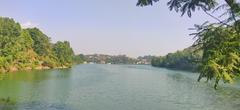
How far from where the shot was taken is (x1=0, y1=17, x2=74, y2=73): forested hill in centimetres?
11600

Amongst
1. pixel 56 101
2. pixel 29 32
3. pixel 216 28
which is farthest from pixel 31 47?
pixel 216 28

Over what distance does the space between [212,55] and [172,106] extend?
31.3 metres

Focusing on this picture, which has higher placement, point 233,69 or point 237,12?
point 237,12

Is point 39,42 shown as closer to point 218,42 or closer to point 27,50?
point 27,50

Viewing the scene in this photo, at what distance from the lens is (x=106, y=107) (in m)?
38.9

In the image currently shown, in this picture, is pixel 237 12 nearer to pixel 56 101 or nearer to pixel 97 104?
pixel 97 104

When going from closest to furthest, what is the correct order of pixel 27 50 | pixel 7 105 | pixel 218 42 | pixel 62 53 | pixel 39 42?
pixel 218 42 → pixel 7 105 → pixel 27 50 → pixel 39 42 → pixel 62 53

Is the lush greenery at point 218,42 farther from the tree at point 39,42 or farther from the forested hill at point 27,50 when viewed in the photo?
the tree at point 39,42

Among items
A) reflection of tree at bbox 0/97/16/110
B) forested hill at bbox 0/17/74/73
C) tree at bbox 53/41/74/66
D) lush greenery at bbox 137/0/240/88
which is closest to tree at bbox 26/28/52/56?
forested hill at bbox 0/17/74/73

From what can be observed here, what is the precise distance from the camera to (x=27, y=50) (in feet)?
470

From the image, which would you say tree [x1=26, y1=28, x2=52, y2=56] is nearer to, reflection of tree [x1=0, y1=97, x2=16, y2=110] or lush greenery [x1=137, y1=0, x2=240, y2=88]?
reflection of tree [x1=0, y1=97, x2=16, y2=110]

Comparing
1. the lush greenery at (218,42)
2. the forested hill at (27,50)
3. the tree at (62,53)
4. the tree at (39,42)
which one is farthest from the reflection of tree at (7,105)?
the tree at (62,53)

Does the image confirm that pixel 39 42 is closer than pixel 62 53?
Yes

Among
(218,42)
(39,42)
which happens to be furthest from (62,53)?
(218,42)
